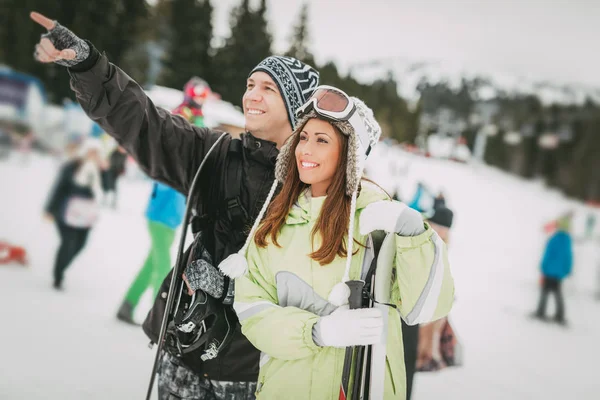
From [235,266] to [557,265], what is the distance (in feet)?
24.5

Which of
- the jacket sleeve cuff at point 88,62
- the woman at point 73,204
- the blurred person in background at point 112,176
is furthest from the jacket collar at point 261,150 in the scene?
the blurred person in background at point 112,176

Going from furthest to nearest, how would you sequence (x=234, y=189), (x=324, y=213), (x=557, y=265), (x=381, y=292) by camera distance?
(x=557, y=265) → (x=234, y=189) → (x=324, y=213) → (x=381, y=292)

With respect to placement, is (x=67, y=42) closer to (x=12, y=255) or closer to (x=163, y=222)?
(x=163, y=222)

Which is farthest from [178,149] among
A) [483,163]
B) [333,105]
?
[483,163]

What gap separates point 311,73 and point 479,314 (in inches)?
237

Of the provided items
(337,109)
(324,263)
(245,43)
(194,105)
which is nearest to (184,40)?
(245,43)

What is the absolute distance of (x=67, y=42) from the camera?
4.61 feet

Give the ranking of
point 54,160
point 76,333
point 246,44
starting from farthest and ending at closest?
point 54,160 < point 246,44 < point 76,333

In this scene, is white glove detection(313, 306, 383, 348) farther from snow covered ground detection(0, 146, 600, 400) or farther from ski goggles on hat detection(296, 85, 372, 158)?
snow covered ground detection(0, 146, 600, 400)

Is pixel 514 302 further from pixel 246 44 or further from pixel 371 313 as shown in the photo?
pixel 371 313

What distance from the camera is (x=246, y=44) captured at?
7723mm

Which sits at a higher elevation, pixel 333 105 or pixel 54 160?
pixel 54 160

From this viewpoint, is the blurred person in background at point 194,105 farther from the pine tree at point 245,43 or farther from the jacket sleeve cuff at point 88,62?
the pine tree at point 245,43

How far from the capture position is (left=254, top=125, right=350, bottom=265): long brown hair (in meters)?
1.39
